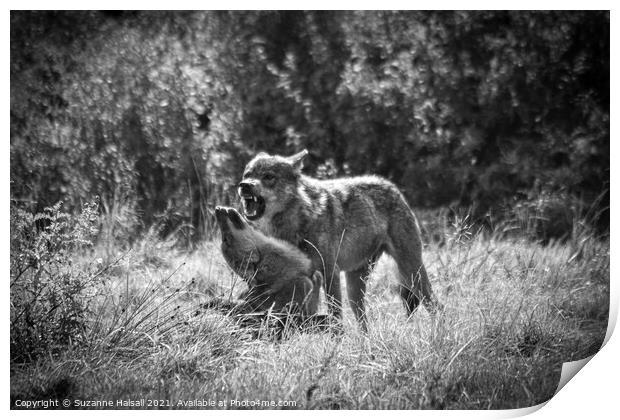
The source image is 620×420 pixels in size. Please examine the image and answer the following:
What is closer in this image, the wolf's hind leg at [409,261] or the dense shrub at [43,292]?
the dense shrub at [43,292]

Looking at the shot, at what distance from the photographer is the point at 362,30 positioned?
5.77 meters

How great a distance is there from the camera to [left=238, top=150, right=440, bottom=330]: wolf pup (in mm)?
5605

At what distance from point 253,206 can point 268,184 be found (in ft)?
0.71

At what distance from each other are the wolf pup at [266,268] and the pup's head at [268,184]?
249 mm

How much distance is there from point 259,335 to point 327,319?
1.95 ft

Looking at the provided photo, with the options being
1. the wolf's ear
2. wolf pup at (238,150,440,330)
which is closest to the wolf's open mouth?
wolf pup at (238,150,440,330)

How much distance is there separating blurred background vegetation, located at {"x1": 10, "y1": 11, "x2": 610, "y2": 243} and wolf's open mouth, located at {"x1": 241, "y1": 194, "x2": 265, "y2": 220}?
3.41 ft

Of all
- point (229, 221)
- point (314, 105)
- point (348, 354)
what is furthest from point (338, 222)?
point (348, 354)

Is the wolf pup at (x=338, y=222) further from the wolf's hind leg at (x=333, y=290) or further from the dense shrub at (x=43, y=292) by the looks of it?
the dense shrub at (x=43, y=292)

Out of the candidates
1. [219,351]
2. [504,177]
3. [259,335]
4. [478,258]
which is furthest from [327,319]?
[504,177]

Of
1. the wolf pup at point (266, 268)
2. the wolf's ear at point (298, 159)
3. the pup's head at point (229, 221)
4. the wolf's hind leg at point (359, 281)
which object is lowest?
A: the wolf's hind leg at point (359, 281)

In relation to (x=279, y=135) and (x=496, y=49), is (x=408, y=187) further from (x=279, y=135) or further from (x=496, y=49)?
(x=496, y=49)

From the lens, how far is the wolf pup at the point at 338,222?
221 inches

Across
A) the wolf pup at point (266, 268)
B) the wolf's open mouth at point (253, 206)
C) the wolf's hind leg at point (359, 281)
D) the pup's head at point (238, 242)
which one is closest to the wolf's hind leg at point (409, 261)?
the wolf's hind leg at point (359, 281)
